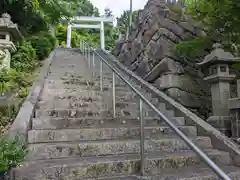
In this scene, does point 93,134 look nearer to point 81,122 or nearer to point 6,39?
point 81,122

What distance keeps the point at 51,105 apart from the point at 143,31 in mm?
4499

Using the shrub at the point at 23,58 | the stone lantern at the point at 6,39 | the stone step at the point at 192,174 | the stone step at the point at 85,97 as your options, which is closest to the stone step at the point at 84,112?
the stone step at the point at 85,97

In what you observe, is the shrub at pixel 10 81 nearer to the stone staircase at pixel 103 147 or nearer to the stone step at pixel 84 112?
the stone staircase at pixel 103 147

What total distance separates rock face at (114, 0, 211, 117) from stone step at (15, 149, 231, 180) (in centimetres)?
265

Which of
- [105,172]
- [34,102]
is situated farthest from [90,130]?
[34,102]

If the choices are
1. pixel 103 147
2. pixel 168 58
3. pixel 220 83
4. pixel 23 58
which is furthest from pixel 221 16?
pixel 23 58

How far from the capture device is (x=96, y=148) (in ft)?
9.18

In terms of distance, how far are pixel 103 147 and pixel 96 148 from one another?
8cm

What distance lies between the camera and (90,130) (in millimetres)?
3172

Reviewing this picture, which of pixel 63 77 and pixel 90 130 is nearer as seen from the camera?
pixel 90 130

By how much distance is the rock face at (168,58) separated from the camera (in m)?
5.39

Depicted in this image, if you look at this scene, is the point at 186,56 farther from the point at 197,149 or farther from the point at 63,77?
the point at 197,149

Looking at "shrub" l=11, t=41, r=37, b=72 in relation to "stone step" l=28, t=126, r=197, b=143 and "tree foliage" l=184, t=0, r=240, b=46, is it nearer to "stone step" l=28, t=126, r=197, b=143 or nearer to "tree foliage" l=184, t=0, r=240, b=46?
"stone step" l=28, t=126, r=197, b=143

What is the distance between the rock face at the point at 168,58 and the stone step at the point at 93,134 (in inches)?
87.1
